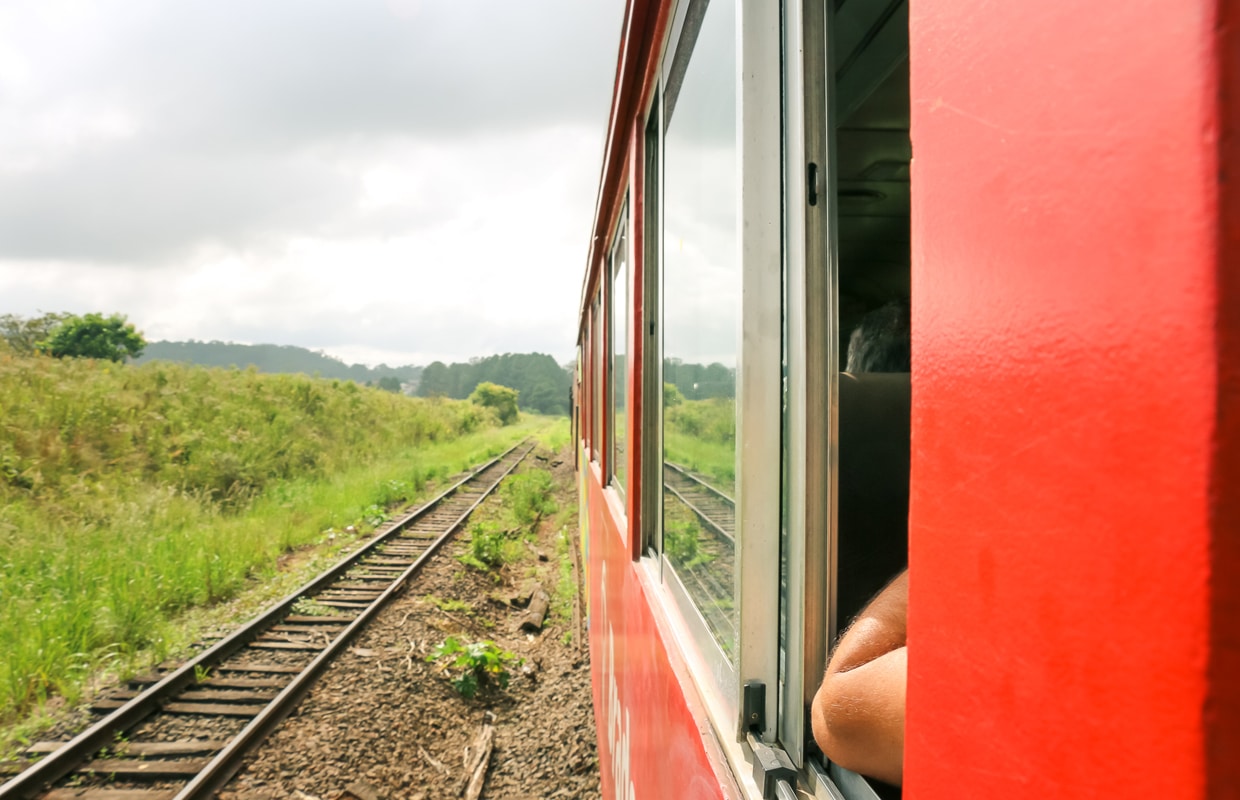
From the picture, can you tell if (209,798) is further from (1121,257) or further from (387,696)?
(1121,257)

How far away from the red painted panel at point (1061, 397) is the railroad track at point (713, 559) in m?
0.66

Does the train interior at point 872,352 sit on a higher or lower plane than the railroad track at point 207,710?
higher

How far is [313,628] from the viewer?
688 cm

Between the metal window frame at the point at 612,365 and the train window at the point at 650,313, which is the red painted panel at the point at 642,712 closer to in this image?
the train window at the point at 650,313

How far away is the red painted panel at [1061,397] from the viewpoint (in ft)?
1.00


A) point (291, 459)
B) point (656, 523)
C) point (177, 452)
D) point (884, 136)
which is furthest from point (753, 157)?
point (291, 459)

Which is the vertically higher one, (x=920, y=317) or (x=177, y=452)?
(x=920, y=317)

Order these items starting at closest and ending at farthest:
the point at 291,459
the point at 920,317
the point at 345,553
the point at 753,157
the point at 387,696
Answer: the point at 920,317
the point at 753,157
the point at 387,696
the point at 345,553
the point at 291,459

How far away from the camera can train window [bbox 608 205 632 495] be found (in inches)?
135

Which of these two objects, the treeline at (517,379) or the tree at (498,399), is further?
the treeline at (517,379)

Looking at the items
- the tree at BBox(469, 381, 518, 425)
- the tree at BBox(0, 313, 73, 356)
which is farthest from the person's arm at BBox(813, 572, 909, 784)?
the tree at BBox(469, 381, 518, 425)

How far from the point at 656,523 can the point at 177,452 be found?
48.0 ft

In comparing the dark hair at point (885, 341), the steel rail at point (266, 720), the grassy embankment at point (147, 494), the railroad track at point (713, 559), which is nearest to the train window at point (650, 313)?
the railroad track at point (713, 559)

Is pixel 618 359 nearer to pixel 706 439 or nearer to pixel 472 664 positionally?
pixel 706 439
